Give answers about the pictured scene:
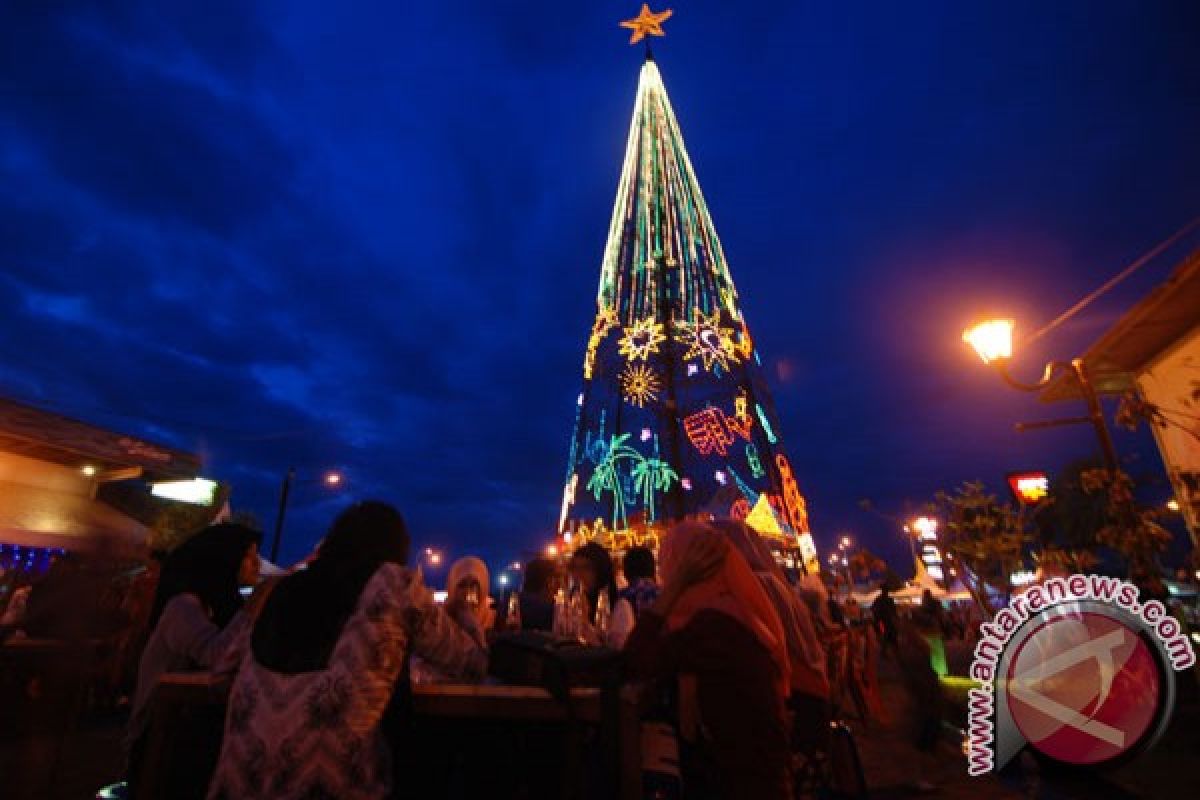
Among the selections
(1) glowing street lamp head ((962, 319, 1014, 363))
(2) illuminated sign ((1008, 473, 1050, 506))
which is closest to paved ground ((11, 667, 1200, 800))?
(1) glowing street lamp head ((962, 319, 1014, 363))

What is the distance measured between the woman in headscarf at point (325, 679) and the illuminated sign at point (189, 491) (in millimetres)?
20759

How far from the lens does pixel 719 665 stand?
2268 mm

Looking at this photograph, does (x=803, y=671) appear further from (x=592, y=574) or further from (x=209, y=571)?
(x=209, y=571)

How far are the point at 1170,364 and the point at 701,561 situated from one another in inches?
439

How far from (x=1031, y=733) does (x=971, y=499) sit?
10.1 feet

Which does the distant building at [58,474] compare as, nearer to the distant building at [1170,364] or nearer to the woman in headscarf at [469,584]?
the woman in headscarf at [469,584]

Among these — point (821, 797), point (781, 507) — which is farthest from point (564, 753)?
point (781, 507)

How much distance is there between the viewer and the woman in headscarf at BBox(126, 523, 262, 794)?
277 centimetres

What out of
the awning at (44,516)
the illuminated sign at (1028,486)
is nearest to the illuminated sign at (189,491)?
the awning at (44,516)

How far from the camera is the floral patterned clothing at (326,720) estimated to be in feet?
6.51

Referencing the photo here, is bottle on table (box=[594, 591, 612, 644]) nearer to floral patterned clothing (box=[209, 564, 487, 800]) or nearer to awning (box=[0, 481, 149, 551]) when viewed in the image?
floral patterned clothing (box=[209, 564, 487, 800])

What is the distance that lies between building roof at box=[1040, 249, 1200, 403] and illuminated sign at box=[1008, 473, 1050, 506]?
2098 millimetres

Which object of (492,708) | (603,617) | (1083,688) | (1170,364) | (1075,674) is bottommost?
(1083,688)

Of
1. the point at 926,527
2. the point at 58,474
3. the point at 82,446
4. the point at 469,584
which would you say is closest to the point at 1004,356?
the point at 469,584
